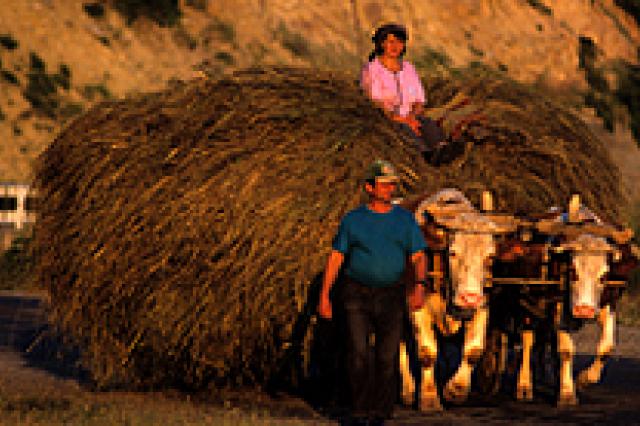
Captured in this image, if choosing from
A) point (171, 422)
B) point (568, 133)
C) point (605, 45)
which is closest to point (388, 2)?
point (605, 45)

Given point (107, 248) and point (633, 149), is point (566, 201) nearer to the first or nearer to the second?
point (107, 248)

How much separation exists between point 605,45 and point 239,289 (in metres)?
45.3

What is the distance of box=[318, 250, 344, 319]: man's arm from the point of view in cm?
945

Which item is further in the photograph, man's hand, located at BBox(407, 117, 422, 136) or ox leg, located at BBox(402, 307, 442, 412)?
man's hand, located at BBox(407, 117, 422, 136)

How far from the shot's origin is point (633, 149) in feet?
159

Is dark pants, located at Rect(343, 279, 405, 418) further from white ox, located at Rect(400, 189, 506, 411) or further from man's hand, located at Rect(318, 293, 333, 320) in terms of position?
white ox, located at Rect(400, 189, 506, 411)

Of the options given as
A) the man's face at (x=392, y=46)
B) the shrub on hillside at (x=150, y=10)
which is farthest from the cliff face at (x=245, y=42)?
the man's face at (x=392, y=46)

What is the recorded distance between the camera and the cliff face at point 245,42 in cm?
3966

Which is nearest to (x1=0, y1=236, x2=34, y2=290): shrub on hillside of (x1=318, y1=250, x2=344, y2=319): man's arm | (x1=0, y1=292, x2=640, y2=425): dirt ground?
(x1=0, y1=292, x2=640, y2=425): dirt ground

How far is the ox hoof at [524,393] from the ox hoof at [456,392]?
1.04 meters

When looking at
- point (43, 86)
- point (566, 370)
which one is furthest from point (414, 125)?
point (43, 86)

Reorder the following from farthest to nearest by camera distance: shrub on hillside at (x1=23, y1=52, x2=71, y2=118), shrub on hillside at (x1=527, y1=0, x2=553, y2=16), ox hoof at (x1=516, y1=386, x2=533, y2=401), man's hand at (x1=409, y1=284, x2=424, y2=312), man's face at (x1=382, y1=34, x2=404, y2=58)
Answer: shrub on hillside at (x1=527, y1=0, x2=553, y2=16)
shrub on hillside at (x1=23, y1=52, x2=71, y2=118)
man's face at (x1=382, y1=34, x2=404, y2=58)
ox hoof at (x1=516, y1=386, x2=533, y2=401)
man's hand at (x1=409, y1=284, x2=424, y2=312)

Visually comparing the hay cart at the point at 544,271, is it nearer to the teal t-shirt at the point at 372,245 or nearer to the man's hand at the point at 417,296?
the man's hand at the point at 417,296

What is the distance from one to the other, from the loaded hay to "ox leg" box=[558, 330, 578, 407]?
3.82ft
